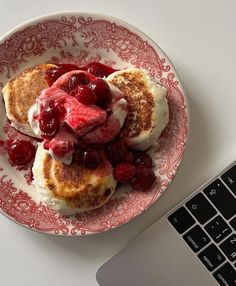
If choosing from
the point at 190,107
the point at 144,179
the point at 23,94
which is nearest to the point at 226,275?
the point at 144,179

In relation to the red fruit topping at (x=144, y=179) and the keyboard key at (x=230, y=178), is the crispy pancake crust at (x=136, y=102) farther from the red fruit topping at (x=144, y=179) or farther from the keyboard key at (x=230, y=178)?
the keyboard key at (x=230, y=178)

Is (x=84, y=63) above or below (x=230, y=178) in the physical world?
above

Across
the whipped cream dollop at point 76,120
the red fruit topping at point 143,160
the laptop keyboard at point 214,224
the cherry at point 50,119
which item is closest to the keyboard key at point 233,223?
the laptop keyboard at point 214,224

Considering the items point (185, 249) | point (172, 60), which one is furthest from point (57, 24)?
point (185, 249)

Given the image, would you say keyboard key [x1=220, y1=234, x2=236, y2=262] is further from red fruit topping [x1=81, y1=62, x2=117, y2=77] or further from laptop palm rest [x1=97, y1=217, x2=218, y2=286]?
red fruit topping [x1=81, y1=62, x2=117, y2=77]

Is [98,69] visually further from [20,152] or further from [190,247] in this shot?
[190,247]

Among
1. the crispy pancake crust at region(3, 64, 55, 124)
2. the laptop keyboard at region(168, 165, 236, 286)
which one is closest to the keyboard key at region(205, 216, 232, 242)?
the laptop keyboard at region(168, 165, 236, 286)
